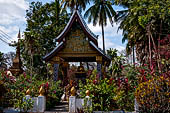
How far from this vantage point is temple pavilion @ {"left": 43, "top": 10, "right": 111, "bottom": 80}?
1365cm

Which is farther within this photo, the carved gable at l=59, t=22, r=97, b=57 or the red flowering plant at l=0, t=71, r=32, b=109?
the carved gable at l=59, t=22, r=97, b=57

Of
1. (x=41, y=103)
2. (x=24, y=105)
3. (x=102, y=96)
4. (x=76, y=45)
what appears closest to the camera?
(x=102, y=96)

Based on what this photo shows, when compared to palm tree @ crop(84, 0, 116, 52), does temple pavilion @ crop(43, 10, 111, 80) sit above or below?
below

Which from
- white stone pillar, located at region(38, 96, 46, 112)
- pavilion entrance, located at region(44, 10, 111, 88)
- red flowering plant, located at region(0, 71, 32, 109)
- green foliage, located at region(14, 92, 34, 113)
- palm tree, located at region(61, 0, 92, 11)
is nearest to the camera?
green foliage, located at region(14, 92, 34, 113)

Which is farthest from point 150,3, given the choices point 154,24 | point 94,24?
point 94,24

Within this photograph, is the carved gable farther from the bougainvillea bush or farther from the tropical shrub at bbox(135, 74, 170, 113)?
the tropical shrub at bbox(135, 74, 170, 113)

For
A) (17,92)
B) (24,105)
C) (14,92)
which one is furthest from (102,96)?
(14,92)

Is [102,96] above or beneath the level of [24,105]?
above

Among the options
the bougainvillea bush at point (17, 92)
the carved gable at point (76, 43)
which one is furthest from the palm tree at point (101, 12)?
the bougainvillea bush at point (17, 92)

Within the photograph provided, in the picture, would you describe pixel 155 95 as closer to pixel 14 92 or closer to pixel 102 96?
pixel 102 96

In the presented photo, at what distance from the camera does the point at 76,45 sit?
46.1 ft

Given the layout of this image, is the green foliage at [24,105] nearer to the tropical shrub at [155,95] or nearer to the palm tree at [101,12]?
the tropical shrub at [155,95]

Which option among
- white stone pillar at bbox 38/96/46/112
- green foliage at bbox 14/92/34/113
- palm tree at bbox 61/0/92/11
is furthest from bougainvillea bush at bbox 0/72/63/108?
palm tree at bbox 61/0/92/11

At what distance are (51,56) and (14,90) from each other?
4485 mm
